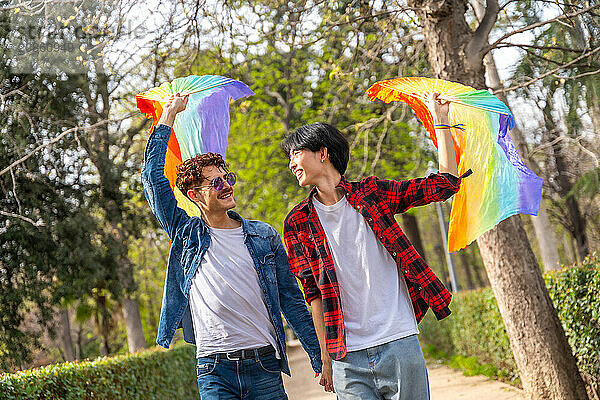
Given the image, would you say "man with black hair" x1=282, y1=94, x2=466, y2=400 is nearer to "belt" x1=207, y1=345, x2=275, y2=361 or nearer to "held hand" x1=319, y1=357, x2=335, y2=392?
"held hand" x1=319, y1=357, x2=335, y2=392

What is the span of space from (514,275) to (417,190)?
4540mm

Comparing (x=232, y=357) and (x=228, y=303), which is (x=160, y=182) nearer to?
(x=228, y=303)

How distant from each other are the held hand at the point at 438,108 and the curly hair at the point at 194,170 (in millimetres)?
1251

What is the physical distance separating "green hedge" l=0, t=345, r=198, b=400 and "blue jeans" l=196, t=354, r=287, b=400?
10.5ft

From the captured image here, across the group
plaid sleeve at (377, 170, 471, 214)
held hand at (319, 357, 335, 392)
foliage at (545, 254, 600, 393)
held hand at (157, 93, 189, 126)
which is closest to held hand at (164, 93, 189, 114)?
held hand at (157, 93, 189, 126)

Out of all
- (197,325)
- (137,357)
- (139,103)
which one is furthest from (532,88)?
(197,325)

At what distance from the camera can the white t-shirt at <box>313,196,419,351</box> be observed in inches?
132

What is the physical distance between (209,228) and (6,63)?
A: 1185 centimetres

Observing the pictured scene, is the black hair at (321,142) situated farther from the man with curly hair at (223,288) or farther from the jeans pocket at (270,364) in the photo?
the jeans pocket at (270,364)

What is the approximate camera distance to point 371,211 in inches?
138

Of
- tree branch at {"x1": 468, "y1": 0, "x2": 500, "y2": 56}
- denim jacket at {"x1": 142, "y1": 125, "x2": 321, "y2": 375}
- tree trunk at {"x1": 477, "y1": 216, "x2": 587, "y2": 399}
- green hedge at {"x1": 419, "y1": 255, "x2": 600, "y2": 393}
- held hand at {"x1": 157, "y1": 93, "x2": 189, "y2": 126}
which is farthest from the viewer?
tree branch at {"x1": 468, "y1": 0, "x2": 500, "y2": 56}

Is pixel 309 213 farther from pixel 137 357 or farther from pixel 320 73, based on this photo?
pixel 320 73

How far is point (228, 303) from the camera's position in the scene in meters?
3.73

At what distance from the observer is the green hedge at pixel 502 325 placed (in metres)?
7.12
